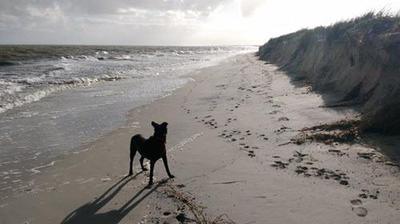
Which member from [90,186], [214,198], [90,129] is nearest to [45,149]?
[90,129]

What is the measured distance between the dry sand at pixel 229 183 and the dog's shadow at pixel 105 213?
14 millimetres

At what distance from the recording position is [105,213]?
18.6ft

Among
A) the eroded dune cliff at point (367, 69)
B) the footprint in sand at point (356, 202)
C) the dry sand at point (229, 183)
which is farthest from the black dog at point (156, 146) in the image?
the eroded dune cliff at point (367, 69)

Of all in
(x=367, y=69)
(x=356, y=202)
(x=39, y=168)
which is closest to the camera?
(x=356, y=202)

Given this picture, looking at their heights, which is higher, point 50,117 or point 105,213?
point 105,213

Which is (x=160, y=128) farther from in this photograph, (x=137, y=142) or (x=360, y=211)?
(x=360, y=211)

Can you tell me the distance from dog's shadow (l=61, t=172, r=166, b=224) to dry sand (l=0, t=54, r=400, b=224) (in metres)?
0.01

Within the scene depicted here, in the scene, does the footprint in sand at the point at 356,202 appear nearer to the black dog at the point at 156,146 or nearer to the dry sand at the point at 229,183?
the dry sand at the point at 229,183

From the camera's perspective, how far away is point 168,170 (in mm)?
7000

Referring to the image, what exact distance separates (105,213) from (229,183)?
6.47 ft

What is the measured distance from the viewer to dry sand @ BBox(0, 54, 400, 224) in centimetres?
532

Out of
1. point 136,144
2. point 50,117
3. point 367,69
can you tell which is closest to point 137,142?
point 136,144

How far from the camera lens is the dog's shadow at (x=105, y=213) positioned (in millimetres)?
5477

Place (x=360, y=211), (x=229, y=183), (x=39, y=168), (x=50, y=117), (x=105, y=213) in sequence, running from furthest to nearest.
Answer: (x=50, y=117), (x=39, y=168), (x=229, y=183), (x=105, y=213), (x=360, y=211)
